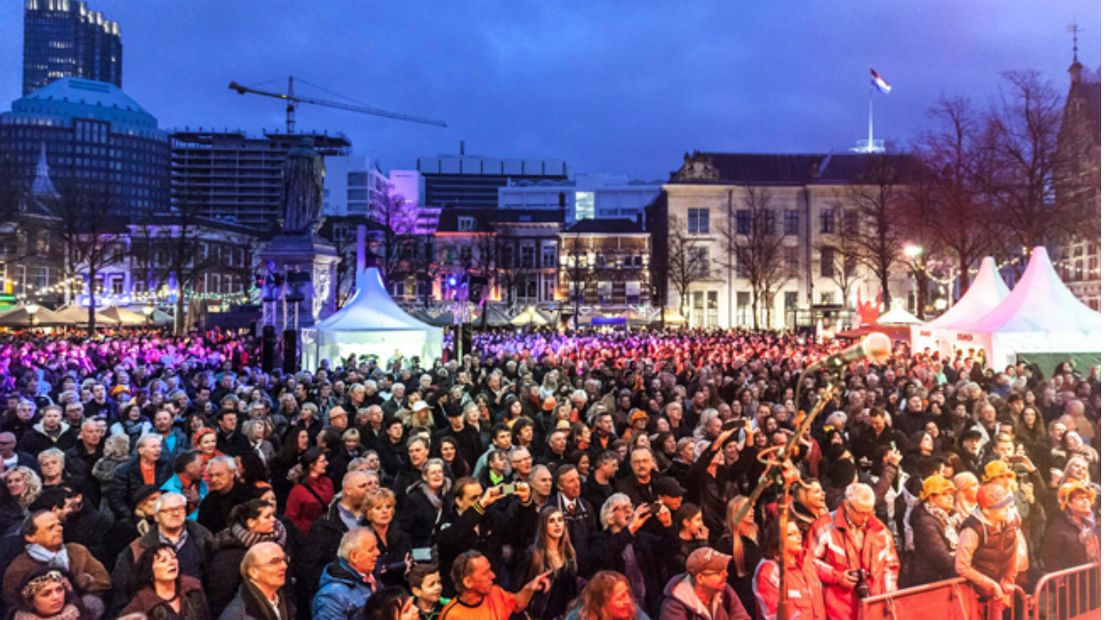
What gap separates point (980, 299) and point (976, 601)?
70.5 feet

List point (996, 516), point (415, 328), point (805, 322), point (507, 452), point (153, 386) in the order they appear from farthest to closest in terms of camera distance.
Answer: point (805, 322), point (415, 328), point (153, 386), point (507, 452), point (996, 516)

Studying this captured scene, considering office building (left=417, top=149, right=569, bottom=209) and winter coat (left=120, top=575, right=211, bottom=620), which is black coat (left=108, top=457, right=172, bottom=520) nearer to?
winter coat (left=120, top=575, right=211, bottom=620)

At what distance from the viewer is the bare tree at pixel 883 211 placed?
43.0 m

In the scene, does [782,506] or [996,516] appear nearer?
[782,506]

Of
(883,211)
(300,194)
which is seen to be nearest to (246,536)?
(300,194)

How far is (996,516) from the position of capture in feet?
19.3

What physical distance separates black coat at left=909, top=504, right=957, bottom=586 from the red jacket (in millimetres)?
608

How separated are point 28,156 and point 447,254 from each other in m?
87.1

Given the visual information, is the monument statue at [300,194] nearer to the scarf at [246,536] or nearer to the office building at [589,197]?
the scarf at [246,536]

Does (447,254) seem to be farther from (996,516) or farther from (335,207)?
(996,516)

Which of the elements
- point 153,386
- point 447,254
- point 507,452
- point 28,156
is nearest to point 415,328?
point 153,386

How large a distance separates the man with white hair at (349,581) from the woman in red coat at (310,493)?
82.4 inches

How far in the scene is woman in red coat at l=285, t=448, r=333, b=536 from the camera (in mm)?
7000

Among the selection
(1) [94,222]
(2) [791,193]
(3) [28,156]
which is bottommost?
(1) [94,222]
